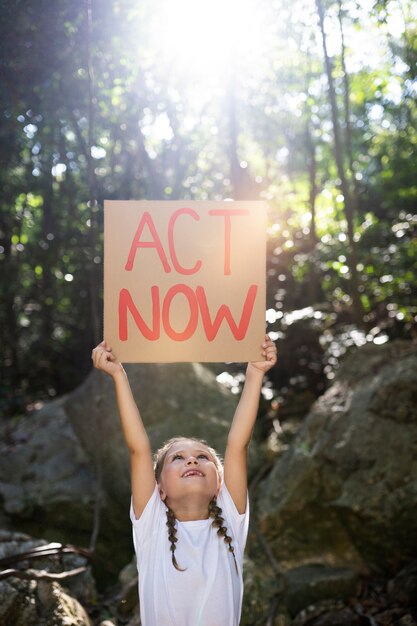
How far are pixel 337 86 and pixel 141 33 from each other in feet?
12.7

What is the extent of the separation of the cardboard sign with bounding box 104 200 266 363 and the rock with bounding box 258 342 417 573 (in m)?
1.81

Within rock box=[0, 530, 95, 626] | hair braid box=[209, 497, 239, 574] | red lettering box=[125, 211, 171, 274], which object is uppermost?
red lettering box=[125, 211, 171, 274]

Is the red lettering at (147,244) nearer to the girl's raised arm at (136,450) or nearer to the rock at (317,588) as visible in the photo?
the girl's raised arm at (136,450)

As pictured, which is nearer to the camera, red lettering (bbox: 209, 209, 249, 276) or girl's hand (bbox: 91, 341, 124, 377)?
girl's hand (bbox: 91, 341, 124, 377)

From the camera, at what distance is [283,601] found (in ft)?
12.1

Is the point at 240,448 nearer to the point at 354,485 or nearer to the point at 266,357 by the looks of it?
the point at 266,357

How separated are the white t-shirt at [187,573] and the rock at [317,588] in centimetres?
160

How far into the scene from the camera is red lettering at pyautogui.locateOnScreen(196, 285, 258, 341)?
98.3 inches

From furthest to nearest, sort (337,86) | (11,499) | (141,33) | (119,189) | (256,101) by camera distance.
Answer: (256,101) → (337,86) → (119,189) → (141,33) → (11,499)

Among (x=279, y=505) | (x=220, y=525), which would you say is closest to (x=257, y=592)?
(x=279, y=505)

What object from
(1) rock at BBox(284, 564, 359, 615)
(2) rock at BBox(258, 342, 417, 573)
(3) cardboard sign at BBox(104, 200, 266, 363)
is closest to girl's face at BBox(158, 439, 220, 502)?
(3) cardboard sign at BBox(104, 200, 266, 363)

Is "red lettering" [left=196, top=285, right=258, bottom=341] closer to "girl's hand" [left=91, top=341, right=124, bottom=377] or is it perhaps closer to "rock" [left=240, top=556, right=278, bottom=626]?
"girl's hand" [left=91, top=341, right=124, bottom=377]

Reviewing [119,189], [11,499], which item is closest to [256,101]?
[119,189]

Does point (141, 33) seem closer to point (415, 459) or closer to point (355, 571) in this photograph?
point (415, 459)
